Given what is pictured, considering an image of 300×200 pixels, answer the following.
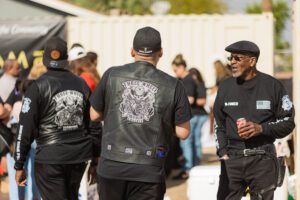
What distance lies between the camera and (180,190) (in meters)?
11.9

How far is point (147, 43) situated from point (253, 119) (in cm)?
160

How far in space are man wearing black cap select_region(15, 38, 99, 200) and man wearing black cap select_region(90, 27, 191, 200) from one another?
1143mm

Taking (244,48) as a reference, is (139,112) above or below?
below

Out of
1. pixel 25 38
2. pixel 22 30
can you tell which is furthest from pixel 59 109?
pixel 22 30

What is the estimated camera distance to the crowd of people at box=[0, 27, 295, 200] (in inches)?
220

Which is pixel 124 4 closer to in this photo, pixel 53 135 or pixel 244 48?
pixel 244 48

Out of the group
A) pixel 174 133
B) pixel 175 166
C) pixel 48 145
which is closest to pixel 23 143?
pixel 48 145

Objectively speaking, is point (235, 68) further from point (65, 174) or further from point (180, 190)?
point (180, 190)

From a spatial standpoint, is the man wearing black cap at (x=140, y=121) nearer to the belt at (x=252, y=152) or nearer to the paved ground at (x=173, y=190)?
the belt at (x=252, y=152)

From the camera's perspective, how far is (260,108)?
6.75 metres

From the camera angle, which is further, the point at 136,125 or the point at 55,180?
the point at 55,180

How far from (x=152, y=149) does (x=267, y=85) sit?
1.66 meters

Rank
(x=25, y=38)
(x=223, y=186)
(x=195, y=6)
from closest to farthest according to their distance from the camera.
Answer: (x=223, y=186)
(x=25, y=38)
(x=195, y=6)

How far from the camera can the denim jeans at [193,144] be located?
1298 cm
